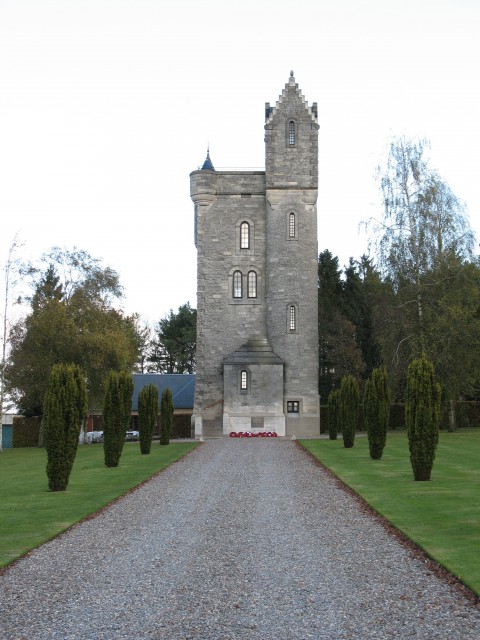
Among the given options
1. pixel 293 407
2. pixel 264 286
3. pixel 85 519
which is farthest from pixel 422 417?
pixel 264 286

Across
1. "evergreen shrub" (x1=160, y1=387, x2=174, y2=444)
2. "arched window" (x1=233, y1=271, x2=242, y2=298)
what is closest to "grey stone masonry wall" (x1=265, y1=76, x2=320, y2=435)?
"arched window" (x1=233, y1=271, x2=242, y2=298)

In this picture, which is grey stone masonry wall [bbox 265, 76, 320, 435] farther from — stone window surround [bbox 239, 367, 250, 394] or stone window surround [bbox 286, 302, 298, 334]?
stone window surround [bbox 239, 367, 250, 394]

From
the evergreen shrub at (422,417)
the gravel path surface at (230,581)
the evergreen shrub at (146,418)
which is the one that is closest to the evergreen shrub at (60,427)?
the gravel path surface at (230,581)

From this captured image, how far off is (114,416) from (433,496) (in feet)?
43.9

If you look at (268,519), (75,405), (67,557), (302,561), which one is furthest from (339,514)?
(75,405)

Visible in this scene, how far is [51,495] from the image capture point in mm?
17656

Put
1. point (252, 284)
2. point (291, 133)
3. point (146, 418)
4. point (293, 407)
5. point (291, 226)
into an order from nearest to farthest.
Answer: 1. point (146, 418)
2. point (293, 407)
3. point (291, 226)
4. point (291, 133)
5. point (252, 284)

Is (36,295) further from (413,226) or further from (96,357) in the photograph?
(413,226)

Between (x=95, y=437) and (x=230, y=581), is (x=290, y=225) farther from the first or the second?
(x=230, y=581)

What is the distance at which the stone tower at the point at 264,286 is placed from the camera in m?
44.9

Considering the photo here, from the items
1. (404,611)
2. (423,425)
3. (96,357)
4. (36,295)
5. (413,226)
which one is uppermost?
(413,226)

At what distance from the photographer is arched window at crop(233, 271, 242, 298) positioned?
46.8 meters

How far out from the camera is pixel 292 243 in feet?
151

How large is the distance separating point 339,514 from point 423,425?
237 inches
